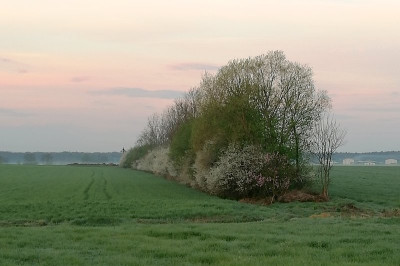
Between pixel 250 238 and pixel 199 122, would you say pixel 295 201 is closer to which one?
pixel 199 122

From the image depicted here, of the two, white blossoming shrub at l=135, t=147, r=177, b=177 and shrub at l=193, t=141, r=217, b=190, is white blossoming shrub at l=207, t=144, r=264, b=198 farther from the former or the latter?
white blossoming shrub at l=135, t=147, r=177, b=177

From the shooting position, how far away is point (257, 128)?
52.2 metres

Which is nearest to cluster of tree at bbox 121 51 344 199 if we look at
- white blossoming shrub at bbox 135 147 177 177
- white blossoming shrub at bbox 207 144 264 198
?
white blossoming shrub at bbox 207 144 264 198

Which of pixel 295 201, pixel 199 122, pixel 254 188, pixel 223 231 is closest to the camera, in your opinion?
pixel 223 231

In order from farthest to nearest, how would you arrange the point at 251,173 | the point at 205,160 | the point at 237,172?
the point at 205,160, the point at 237,172, the point at 251,173

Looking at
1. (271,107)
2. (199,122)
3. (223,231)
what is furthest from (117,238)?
(199,122)

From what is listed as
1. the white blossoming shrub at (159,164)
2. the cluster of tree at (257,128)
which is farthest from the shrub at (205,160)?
the white blossoming shrub at (159,164)

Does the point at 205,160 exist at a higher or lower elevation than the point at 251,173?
higher

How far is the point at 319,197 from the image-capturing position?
1850 inches

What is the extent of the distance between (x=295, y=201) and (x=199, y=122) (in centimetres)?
1732

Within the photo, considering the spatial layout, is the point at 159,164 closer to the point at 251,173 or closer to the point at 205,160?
the point at 205,160

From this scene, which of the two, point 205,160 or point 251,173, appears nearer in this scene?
point 251,173

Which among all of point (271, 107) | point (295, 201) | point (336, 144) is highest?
point (271, 107)

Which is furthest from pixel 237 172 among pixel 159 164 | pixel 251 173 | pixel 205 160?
pixel 159 164
